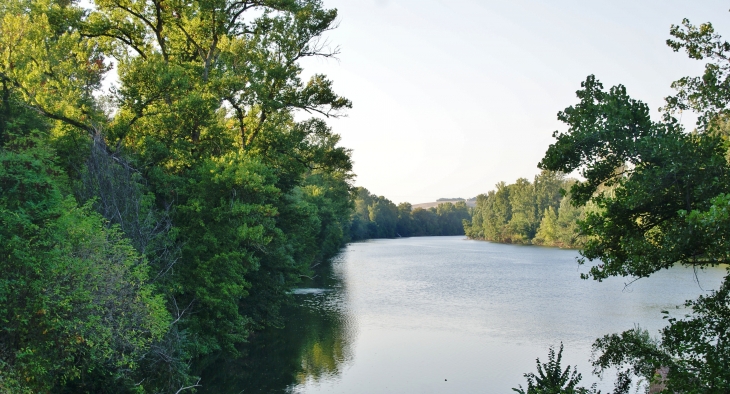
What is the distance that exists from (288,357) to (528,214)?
86592 millimetres

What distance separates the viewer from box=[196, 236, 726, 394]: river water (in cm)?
1841

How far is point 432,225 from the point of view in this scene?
157750 millimetres

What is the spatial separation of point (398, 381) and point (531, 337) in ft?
26.1

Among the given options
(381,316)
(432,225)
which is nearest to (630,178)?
(381,316)

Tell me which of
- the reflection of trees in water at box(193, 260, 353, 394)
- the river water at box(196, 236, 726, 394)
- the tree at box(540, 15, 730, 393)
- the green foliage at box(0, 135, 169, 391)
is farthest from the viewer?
the river water at box(196, 236, 726, 394)

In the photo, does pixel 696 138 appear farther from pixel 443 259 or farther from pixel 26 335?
pixel 443 259

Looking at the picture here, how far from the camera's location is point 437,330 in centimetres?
2539

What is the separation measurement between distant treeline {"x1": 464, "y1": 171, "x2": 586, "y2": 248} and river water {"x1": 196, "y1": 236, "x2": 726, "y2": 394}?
38.4 meters

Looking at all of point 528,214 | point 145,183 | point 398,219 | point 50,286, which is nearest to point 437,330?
point 145,183

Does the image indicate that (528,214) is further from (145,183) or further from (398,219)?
(145,183)

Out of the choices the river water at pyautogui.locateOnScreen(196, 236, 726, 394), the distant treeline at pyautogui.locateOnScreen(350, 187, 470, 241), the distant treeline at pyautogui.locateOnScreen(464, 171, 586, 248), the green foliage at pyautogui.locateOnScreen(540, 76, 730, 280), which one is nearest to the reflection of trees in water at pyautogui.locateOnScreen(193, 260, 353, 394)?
the river water at pyautogui.locateOnScreen(196, 236, 726, 394)

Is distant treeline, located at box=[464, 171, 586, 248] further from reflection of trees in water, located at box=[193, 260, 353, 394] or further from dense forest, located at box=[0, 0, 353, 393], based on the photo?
dense forest, located at box=[0, 0, 353, 393]

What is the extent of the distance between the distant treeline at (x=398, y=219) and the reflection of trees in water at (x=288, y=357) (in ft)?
251

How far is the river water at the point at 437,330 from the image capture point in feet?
60.4
